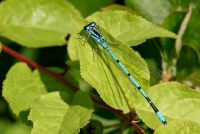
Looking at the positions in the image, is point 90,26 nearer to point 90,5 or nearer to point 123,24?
point 123,24

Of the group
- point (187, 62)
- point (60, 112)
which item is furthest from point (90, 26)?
point (187, 62)

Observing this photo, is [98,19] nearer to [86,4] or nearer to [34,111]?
[34,111]

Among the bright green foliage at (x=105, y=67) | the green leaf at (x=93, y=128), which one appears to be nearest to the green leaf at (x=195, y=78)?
the bright green foliage at (x=105, y=67)

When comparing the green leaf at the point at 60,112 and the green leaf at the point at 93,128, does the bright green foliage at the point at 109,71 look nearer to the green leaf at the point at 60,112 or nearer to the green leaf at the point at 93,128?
the green leaf at the point at 60,112

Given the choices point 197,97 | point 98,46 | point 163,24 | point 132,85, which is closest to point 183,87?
point 197,97

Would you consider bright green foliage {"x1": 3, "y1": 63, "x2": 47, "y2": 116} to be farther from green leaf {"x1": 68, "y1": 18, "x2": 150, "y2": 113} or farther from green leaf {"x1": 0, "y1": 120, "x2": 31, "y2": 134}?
green leaf {"x1": 0, "y1": 120, "x2": 31, "y2": 134}
